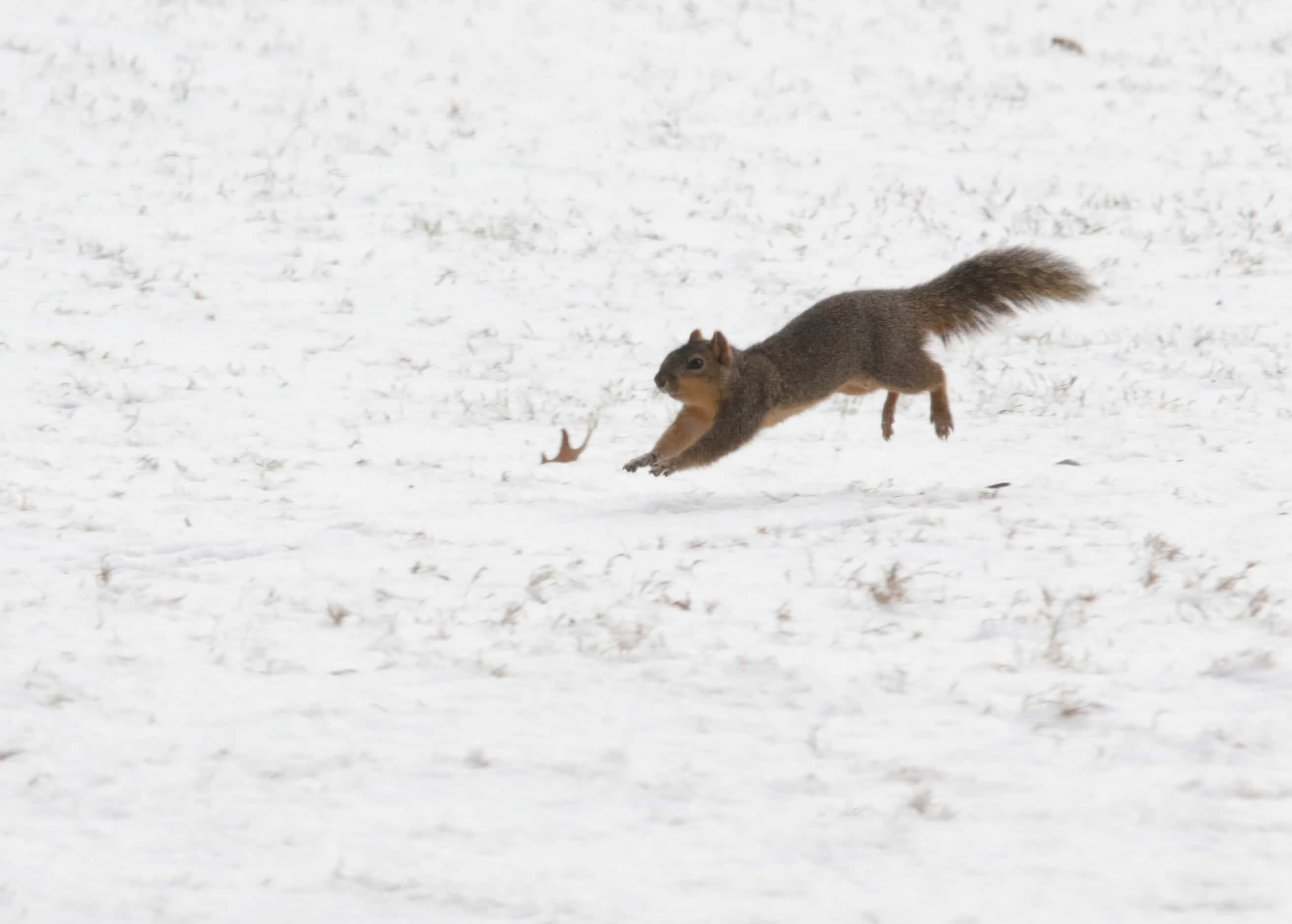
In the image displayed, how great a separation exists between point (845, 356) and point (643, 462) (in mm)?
1268

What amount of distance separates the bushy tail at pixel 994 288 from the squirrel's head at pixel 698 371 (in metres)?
1.45

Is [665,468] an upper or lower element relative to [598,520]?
upper

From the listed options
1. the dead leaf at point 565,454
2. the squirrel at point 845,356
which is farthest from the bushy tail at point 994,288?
the dead leaf at point 565,454

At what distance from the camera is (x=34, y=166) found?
1173cm

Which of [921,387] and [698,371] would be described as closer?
[698,371]

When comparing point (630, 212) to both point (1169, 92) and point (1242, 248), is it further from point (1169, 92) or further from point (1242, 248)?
point (1169, 92)

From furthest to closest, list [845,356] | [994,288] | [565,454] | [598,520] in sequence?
[994,288], [845,356], [565,454], [598,520]

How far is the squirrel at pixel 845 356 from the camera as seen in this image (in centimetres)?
671

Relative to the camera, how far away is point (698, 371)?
663 cm

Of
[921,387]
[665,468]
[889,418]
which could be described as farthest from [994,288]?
[665,468]

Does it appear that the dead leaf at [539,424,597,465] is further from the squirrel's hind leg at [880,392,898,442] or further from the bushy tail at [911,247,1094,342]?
the bushy tail at [911,247,1094,342]

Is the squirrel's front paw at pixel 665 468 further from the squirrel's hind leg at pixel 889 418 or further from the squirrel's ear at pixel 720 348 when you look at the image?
the squirrel's hind leg at pixel 889 418

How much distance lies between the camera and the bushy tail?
293 inches

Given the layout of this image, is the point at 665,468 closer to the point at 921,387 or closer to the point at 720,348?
the point at 720,348
